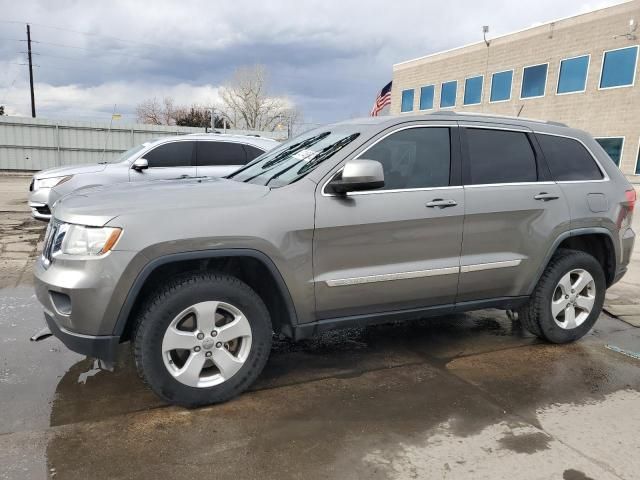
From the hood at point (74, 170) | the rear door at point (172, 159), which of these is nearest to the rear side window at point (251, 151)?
the rear door at point (172, 159)

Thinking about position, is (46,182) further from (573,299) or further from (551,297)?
(573,299)

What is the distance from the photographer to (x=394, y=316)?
364 centimetres

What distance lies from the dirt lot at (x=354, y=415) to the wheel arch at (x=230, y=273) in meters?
0.55

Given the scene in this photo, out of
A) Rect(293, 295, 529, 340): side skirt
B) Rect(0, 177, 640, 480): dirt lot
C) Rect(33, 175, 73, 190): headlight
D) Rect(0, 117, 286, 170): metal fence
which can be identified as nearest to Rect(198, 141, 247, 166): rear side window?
Rect(33, 175, 73, 190): headlight

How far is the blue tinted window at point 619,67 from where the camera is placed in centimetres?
2138

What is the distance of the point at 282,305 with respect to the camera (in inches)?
131

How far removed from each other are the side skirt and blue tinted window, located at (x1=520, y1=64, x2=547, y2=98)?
82.4ft

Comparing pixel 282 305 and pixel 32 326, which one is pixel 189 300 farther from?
pixel 32 326

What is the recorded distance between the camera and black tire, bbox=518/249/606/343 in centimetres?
423

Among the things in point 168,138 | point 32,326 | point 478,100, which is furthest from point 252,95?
point 32,326

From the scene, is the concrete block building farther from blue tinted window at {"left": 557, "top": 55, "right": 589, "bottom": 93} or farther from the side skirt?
the side skirt

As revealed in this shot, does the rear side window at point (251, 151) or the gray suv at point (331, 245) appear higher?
the rear side window at point (251, 151)

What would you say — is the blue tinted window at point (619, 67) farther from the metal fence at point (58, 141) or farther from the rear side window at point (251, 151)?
the rear side window at point (251, 151)

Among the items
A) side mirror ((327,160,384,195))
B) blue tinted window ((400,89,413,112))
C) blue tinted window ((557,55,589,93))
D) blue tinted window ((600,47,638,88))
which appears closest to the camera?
side mirror ((327,160,384,195))
